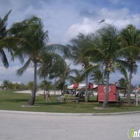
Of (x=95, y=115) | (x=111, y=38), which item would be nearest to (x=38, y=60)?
(x=111, y=38)

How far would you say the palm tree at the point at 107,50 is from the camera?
21.6 meters

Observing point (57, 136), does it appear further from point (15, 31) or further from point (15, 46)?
point (15, 31)

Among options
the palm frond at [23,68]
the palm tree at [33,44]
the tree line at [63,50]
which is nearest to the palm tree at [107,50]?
the tree line at [63,50]

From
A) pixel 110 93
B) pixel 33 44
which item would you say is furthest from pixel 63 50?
pixel 110 93

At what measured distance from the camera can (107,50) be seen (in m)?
21.8

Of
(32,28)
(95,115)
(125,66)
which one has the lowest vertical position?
(95,115)

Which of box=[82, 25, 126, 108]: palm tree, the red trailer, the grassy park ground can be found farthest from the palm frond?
the red trailer

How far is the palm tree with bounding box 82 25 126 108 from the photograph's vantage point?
2164 cm

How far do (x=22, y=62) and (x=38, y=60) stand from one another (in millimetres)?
2353

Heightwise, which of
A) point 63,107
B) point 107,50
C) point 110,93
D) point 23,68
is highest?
point 107,50

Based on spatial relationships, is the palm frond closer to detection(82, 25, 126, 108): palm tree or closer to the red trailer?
detection(82, 25, 126, 108): palm tree

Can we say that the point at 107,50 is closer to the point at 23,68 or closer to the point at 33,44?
the point at 33,44

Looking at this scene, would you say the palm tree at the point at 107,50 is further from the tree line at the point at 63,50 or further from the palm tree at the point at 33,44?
the palm tree at the point at 33,44

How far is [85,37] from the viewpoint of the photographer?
110ft
